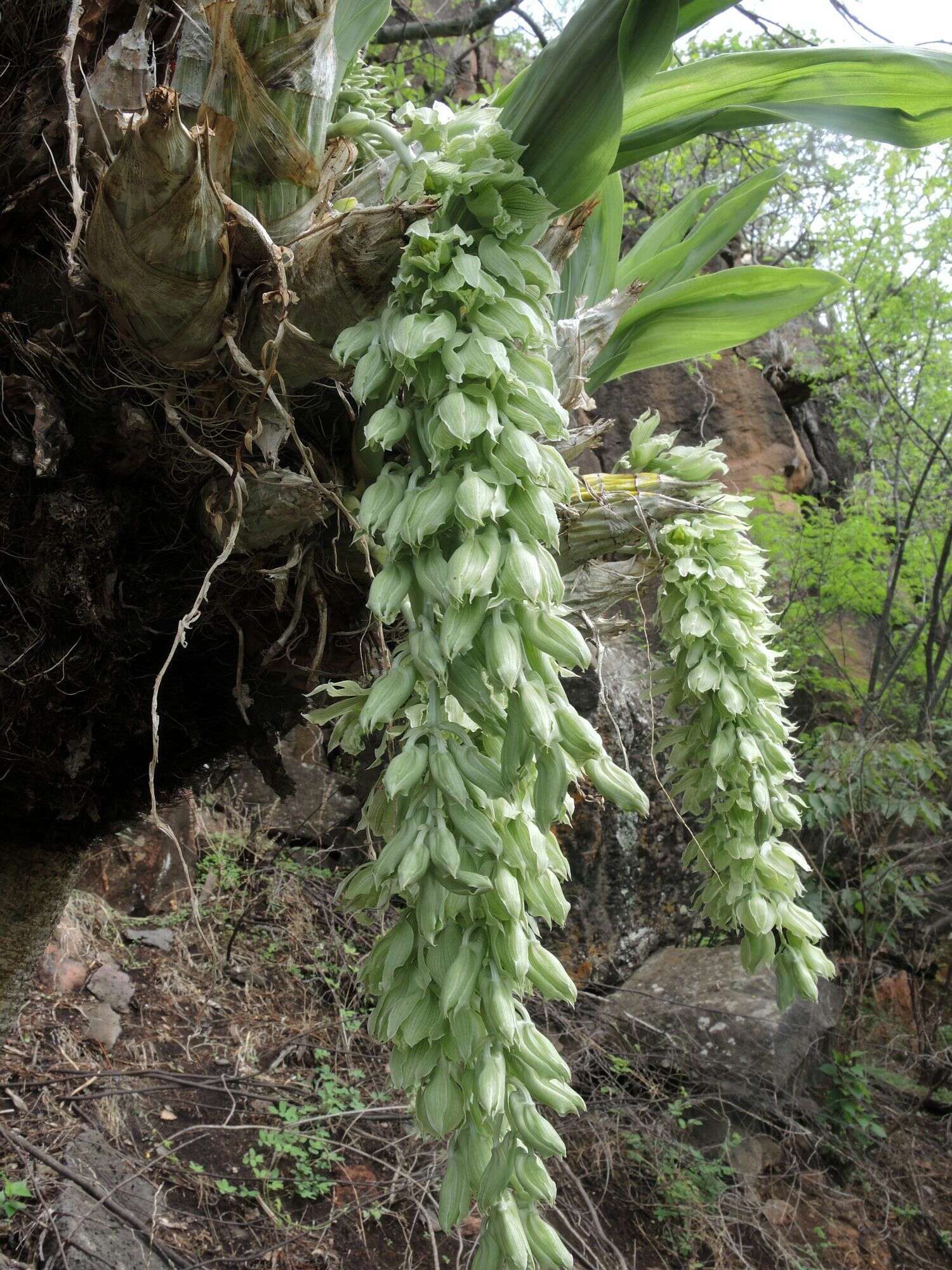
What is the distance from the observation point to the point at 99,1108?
2461mm

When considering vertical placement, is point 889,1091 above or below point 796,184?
below

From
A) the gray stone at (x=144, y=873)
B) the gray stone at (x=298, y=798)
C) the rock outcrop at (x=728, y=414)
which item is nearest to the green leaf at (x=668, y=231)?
the gray stone at (x=144, y=873)

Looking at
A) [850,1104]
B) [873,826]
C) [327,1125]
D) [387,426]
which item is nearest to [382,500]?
[387,426]

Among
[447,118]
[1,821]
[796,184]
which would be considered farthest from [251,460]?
[796,184]

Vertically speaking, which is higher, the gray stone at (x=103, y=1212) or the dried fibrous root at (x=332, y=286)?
the dried fibrous root at (x=332, y=286)

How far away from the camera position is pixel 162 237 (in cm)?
74

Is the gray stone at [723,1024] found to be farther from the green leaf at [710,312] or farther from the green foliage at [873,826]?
the green leaf at [710,312]

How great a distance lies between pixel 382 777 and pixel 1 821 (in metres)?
0.84

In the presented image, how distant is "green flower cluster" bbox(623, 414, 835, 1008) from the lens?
1073 mm

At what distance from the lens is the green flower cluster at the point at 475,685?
0.65m

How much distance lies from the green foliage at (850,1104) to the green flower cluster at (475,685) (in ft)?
11.4

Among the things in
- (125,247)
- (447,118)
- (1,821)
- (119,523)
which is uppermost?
(447,118)

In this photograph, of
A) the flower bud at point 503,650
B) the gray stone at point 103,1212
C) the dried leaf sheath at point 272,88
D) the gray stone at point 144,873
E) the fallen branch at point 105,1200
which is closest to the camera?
the flower bud at point 503,650

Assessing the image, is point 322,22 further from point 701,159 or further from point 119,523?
point 701,159
